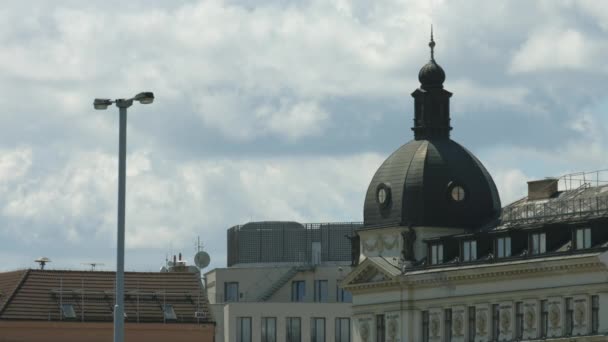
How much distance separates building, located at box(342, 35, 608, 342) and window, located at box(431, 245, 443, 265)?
60 millimetres

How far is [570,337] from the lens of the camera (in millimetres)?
133375

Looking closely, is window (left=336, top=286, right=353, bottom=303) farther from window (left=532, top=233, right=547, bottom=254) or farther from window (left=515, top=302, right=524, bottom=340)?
window (left=532, top=233, right=547, bottom=254)

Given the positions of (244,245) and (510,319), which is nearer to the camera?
(510,319)

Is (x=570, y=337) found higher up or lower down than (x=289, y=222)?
lower down

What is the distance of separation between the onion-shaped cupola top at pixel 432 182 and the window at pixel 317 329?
2396cm

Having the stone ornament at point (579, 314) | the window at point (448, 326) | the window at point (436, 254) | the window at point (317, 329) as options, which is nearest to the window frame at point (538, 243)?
the stone ornament at point (579, 314)

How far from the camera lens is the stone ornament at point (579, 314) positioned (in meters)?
133

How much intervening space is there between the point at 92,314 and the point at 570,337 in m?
28.4

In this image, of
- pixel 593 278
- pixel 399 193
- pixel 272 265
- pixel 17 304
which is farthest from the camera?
pixel 272 265

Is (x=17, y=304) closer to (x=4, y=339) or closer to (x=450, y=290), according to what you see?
(x=4, y=339)

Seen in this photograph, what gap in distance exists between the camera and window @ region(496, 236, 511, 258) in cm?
14000

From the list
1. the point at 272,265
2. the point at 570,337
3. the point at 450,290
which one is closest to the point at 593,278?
the point at 570,337

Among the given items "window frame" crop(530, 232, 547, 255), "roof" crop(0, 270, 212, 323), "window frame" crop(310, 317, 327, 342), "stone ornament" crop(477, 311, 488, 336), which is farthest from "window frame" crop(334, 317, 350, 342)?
"window frame" crop(530, 232, 547, 255)

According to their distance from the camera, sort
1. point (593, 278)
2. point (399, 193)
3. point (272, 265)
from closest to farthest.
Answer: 1. point (593, 278)
2. point (399, 193)
3. point (272, 265)
